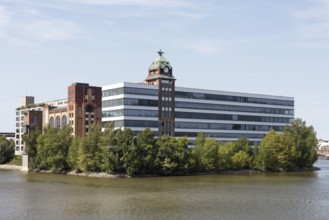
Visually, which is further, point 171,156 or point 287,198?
point 171,156

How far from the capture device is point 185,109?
156 metres

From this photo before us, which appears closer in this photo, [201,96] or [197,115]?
[197,115]

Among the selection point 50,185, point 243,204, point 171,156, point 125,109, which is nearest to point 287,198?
point 243,204

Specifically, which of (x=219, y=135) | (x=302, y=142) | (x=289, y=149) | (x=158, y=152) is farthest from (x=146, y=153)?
(x=302, y=142)

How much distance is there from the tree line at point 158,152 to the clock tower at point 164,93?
18.7 m

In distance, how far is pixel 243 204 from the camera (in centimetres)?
6562

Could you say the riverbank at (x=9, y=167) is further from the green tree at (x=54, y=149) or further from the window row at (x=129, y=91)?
the window row at (x=129, y=91)

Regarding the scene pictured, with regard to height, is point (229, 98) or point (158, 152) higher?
point (229, 98)

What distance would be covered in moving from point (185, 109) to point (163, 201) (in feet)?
288

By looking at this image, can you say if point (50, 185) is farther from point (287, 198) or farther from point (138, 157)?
point (287, 198)

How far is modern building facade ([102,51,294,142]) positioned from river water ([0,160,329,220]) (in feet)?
173

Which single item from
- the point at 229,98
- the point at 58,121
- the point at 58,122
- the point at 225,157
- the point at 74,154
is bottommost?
the point at 225,157

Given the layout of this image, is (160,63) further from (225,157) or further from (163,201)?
(163,201)

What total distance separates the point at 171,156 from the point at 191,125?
116 feet
